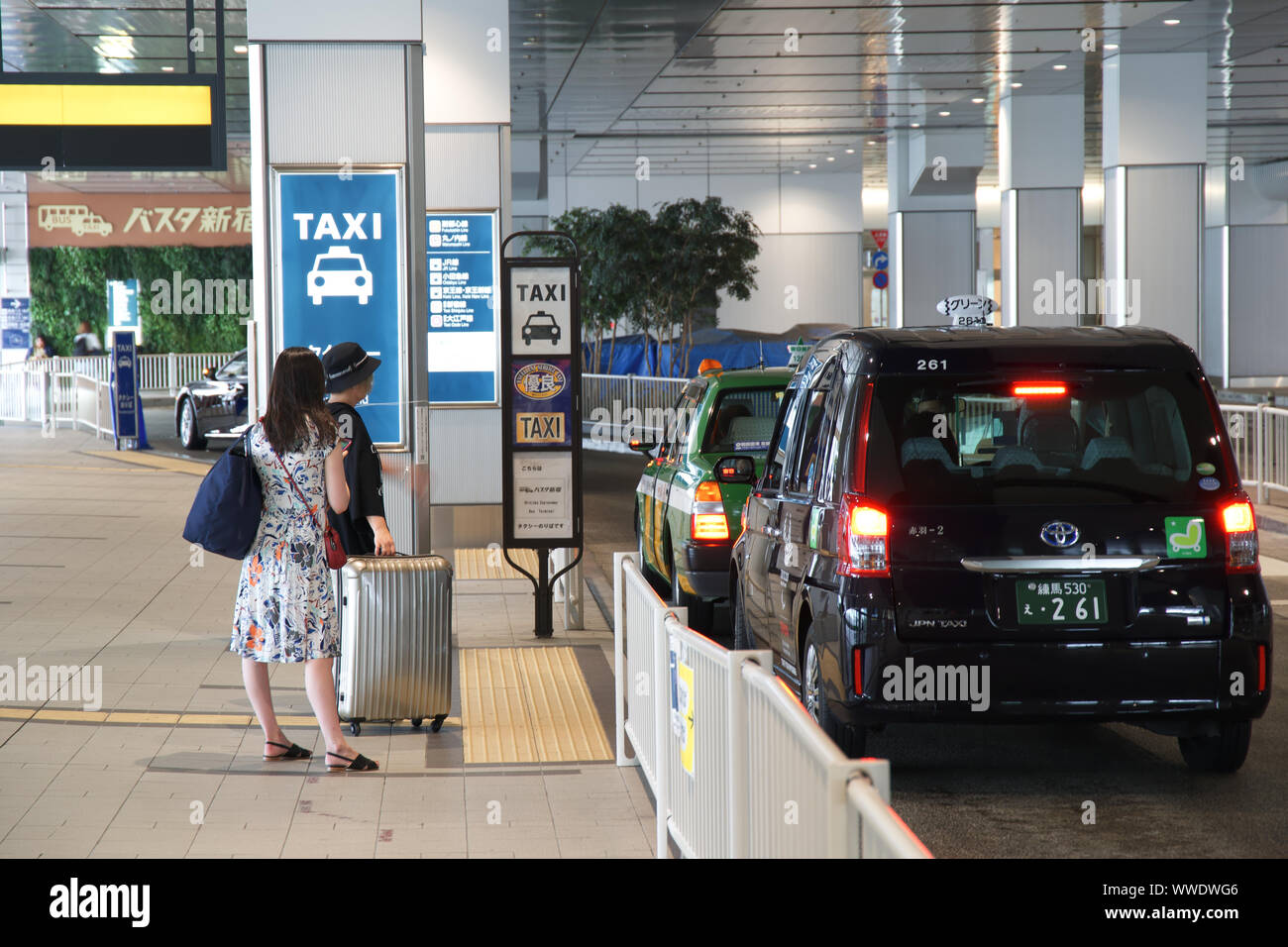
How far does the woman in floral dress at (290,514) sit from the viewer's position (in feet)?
21.4

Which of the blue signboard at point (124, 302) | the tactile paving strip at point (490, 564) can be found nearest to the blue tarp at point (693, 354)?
the blue signboard at point (124, 302)

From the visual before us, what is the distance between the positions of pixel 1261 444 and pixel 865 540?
12.7m

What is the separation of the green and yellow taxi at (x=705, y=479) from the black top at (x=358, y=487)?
241 centimetres

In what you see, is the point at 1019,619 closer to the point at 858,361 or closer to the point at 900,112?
the point at 858,361

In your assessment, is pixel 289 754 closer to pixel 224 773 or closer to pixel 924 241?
pixel 224 773

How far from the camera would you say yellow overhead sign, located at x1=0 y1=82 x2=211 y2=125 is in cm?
1102

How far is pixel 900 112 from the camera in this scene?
30.4 meters

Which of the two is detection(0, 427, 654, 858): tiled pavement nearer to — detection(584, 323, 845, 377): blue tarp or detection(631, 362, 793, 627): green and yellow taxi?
detection(631, 362, 793, 627): green and yellow taxi

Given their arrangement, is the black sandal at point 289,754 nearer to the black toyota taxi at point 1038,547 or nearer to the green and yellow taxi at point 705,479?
the black toyota taxi at point 1038,547

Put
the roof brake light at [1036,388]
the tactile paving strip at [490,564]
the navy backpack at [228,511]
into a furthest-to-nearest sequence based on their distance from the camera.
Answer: the tactile paving strip at [490,564] < the navy backpack at [228,511] < the roof brake light at [1036,388]

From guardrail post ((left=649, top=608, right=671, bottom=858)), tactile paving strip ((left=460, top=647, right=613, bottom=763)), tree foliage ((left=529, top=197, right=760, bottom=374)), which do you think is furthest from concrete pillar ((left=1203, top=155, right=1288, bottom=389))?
guardrail post ((left=649, top=608, right=671, bottom=858))

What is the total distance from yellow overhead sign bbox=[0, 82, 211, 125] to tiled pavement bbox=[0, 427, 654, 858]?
3.52 meters

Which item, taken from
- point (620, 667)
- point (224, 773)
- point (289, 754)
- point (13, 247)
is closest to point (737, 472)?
point (620, 667)
